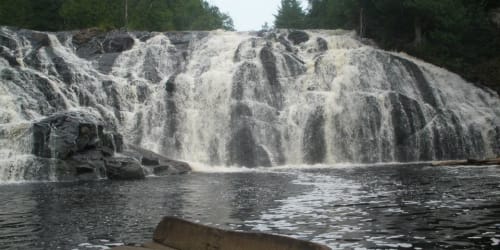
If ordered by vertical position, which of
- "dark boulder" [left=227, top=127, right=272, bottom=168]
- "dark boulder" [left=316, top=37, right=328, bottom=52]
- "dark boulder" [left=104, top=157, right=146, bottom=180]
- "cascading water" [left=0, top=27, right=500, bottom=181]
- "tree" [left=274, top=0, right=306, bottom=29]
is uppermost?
"tree" [left=274, top=0, right=306, bottom=29]

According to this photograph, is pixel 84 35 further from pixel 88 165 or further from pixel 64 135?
pixel 88 165

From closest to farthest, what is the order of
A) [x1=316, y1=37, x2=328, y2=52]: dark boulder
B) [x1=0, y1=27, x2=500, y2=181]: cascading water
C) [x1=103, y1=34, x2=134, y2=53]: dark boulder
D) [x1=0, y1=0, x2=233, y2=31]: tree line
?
[x1=0, y1=27, x2=500, y2=181]: cascading water < [x1=103, y1=34, x2=134, y2=53]: dark boulder < [x1=316, y1=37, x2=328, y2=52]: dark boulder < [x1=0, y1=0, x2=233, y2=31]: tree line

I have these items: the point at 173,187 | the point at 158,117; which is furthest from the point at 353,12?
the point at 173,187

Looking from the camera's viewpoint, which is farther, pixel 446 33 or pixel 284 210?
pixel 446 33

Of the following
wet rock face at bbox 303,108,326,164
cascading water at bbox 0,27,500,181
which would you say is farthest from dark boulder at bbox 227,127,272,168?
wet rock face at bbox 303,108,326,164

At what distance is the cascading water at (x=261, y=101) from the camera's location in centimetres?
3503

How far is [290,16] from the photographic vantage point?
85312mm

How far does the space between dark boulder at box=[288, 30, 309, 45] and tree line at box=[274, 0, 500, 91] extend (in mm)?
6550

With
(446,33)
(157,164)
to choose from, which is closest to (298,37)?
(446,33)

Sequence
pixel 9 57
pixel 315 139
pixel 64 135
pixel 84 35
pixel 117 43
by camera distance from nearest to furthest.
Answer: pixel 64 135
pixel 315 139
pixel 9 57
pixel 117 43
pixel 84 35

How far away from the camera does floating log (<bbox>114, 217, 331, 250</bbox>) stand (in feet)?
22.7

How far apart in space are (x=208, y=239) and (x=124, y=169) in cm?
1944

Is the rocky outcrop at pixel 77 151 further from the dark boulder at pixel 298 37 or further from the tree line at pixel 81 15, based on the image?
the tree line at pixel 81 15

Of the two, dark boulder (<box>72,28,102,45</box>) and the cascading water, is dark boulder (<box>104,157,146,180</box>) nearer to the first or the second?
the cascading water
